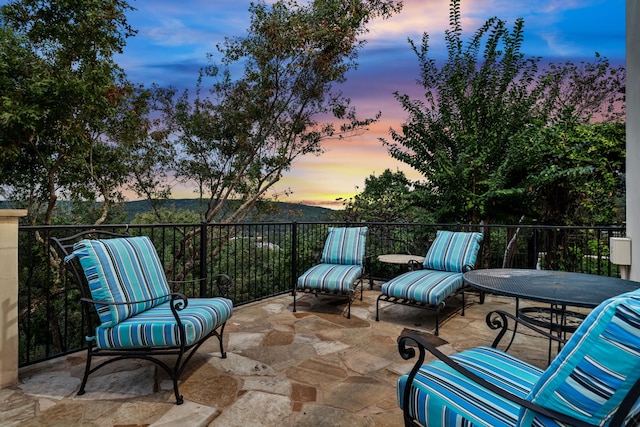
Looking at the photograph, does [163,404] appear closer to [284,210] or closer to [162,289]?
[162,289]

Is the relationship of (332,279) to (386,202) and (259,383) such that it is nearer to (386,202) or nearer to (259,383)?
(259,383)

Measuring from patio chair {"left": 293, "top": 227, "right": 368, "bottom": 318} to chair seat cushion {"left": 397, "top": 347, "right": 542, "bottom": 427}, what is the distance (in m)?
2.37

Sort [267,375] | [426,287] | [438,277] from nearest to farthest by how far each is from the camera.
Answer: [267,375], [426,287], [438,277]

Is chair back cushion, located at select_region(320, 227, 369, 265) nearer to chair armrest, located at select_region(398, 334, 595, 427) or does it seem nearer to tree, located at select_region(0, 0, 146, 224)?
chair armrest, located at select_region(398, 334, 595, 427)

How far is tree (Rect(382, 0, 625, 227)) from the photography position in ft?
22.6

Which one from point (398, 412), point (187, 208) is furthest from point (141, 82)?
point (398, 412)

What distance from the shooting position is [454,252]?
425 cm

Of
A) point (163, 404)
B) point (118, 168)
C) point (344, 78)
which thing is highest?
point (344, 78)

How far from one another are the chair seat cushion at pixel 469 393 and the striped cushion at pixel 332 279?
7.62 feet

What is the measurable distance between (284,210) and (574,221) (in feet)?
25.1

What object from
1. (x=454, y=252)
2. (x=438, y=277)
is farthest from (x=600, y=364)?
(x=454, y=252)

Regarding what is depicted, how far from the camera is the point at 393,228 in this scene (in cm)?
749

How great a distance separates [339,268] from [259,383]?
7.20 ft

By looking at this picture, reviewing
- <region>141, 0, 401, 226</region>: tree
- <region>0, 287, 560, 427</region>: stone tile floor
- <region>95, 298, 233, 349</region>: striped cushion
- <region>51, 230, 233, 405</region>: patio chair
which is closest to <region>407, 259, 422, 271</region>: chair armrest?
<region>0, 287, 560, 427</region>: stone tile floor
